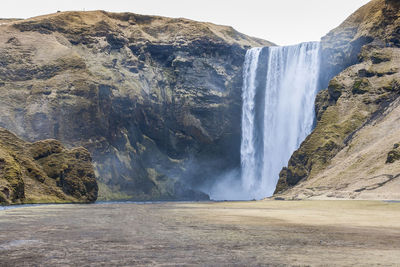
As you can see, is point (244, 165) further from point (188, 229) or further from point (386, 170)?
point (188, 229)

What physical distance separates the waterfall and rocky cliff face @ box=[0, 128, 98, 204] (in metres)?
43.0

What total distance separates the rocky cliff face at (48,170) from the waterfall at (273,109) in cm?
4300

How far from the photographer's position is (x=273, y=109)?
117m

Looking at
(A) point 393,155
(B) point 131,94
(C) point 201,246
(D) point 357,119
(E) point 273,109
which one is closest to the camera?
(C) point 201,246

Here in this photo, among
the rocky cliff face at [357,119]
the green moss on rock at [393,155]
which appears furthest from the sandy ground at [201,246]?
the green moss on rock at [393,155]

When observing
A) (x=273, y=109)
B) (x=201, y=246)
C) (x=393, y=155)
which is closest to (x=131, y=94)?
(x=273, y=109)

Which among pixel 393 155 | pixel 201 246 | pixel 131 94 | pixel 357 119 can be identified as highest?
pixel 131 94

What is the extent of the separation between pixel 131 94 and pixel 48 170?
5185cm

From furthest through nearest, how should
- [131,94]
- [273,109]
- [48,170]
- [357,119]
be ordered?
1. [131,94]
2. [273,109]
3. [357,119]
4. [48,170]

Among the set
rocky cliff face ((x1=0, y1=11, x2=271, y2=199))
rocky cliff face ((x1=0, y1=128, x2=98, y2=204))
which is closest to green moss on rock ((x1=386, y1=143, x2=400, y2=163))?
rocky cliff face ((x1=0, y1=128, x2=98, y2=204))

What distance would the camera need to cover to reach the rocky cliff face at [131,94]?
117125mm

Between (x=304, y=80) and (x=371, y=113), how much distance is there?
27.5 meters

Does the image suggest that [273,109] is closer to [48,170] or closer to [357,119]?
[357,119]

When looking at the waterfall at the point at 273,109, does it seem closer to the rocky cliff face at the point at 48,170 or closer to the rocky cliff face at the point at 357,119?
the rocky cliff face at the point at 357,119
